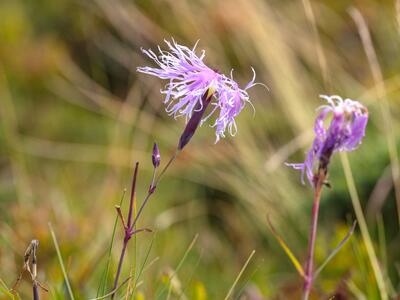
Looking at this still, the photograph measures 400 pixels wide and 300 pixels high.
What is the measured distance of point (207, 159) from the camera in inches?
83.7

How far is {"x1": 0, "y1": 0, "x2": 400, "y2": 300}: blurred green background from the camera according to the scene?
1525 mm

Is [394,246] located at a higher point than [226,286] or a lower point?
higher

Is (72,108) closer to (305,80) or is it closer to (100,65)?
(100,65)

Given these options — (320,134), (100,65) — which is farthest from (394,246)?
(100,65)

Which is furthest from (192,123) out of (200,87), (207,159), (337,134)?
(207,159)

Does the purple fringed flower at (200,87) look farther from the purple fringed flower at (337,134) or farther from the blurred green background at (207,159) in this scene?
the blurred green background at (207,159)

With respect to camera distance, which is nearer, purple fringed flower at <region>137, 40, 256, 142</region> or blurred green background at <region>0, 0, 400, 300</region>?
purple fringed flower at <region>137, 40, 256, 142</region>

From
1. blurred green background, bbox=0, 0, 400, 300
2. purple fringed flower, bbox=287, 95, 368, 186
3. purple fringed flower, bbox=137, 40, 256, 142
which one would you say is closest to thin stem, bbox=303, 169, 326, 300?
purple fringed flower, bbox=287, 95, 368, 186

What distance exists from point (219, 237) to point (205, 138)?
12.9 inches

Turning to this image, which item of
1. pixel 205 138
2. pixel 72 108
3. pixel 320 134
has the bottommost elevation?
pixel 72 108

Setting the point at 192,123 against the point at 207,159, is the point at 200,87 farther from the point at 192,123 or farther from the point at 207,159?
the point at 207,159

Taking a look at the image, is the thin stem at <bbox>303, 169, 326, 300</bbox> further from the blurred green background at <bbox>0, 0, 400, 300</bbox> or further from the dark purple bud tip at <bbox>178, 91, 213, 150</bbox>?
the blurred green background at <bbox>0, 0, 400, 300</bbox>

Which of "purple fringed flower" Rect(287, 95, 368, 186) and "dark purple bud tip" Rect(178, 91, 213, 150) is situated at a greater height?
"purple fringed flower" Rect(287, 95, 368, 186)

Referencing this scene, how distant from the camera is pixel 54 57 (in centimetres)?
290
